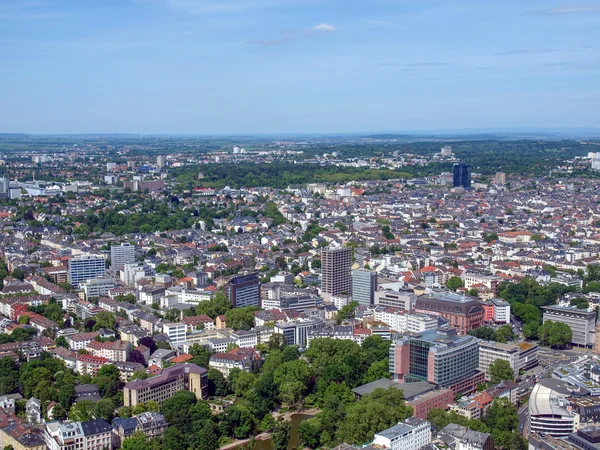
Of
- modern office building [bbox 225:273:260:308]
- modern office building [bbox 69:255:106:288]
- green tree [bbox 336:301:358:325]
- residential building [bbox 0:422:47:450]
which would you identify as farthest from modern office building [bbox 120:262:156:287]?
residential building [bbox 0:422:47:450]

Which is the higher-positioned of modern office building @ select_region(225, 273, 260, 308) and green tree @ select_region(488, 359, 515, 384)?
modern office building @ select_region(225, 273, 260, 308)

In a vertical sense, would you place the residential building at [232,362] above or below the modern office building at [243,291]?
below

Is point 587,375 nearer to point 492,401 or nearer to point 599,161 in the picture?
point 492,401

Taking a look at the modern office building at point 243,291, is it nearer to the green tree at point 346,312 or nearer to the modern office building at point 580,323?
the green tree at point 346,312

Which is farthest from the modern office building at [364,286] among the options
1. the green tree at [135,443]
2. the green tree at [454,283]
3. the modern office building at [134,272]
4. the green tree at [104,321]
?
the green tree at [135,443]

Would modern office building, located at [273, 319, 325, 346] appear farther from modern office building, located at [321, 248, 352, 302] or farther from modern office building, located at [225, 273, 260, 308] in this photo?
modern office building, located at [321, 248, 352, 302]

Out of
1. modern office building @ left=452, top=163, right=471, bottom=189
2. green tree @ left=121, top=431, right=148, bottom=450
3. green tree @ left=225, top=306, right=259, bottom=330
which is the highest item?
modern office building @ left=452, top=163, right=471, bottom=189
